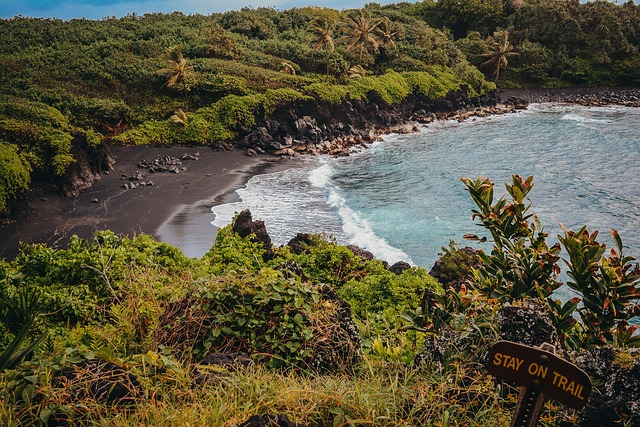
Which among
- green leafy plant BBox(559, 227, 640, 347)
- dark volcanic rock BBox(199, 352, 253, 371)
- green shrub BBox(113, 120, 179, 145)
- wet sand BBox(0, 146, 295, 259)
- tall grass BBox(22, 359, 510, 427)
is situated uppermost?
green leafy plant BBox(559, 227, 640, 347)

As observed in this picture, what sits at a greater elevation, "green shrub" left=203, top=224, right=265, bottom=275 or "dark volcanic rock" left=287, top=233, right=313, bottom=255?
"green shrub" left=203, top=224, right=265, bottom=275

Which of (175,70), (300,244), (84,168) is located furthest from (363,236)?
(175,70)

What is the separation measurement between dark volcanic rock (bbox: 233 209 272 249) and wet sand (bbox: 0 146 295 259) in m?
3.80

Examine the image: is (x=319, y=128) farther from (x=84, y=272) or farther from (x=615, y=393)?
(x=615, y=393)

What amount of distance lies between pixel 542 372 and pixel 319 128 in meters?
33.7

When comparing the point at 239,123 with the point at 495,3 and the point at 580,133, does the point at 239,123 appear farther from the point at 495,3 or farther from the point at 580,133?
the point at 495,3

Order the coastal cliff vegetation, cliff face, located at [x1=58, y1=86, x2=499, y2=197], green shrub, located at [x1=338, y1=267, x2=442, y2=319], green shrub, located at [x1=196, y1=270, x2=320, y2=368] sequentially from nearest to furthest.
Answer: green shrub, located at [x1=196, y1=270, x2=320, y2=368], green shrub, located at [x1=338, y1=267, x2=442, y2=319], the coastal cliff vegetation, cliff face, located at [x1=58, y1=86, x2=499, y2=197]

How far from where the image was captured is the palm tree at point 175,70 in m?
34.2

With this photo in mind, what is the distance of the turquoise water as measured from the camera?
68.6 feet

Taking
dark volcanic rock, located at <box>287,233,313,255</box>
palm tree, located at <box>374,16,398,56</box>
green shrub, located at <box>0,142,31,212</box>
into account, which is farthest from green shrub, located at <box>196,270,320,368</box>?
palm tree, located at <box>374,16,398,56</box>

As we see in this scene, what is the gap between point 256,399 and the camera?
4129 mm

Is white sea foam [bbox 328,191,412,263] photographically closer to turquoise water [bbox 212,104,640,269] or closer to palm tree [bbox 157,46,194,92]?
turquoise water [bbox 212,104,640,269]

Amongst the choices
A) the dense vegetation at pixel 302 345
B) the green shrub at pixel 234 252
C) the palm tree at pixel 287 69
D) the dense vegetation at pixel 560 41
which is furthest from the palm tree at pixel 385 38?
the dense vegetation at pixel 302 345

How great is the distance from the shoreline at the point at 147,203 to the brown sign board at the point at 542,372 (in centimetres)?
1379
